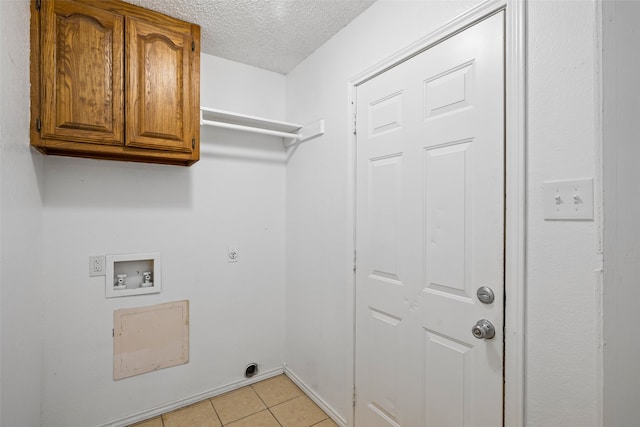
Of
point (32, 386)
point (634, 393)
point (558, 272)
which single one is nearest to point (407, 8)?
point (558, 272)

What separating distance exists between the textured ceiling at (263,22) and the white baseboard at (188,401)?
248cm

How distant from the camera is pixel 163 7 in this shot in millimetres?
1726

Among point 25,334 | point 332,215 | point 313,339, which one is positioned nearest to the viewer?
point 25,334

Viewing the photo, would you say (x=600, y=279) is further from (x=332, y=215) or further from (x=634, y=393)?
(x=332, y=215)

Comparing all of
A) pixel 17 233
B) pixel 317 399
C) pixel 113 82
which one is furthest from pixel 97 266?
pixel 317 399

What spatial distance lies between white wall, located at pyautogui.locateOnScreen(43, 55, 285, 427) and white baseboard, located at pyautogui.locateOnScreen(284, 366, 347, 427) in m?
0.16

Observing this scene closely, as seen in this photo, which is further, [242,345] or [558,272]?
[242,345]

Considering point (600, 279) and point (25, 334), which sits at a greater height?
point (600, 279)

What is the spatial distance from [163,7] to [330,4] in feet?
3.14

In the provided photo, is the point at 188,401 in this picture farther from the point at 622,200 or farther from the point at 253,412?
the point at 622,200

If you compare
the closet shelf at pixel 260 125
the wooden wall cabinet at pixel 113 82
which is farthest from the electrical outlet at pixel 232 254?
the closet shelf at pixel 260 125

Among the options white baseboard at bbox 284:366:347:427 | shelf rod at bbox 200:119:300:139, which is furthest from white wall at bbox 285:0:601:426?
white baseboard at bbox 284:366:347:427

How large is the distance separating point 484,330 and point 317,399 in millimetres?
1431

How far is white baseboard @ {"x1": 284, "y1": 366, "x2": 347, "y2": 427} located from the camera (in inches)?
75.2
